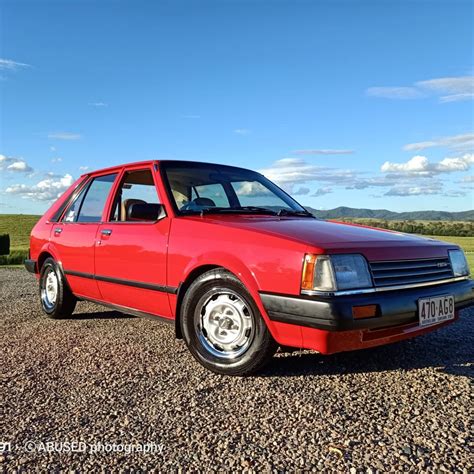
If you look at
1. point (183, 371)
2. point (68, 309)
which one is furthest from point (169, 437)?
point (68, 309)

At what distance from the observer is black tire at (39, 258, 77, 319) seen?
16.0 feet

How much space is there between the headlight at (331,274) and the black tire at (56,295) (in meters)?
3.16

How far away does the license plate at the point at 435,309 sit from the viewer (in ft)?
9.57

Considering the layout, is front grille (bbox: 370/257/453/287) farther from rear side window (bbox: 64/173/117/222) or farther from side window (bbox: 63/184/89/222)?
side window (bbox: 63/184/89/222)

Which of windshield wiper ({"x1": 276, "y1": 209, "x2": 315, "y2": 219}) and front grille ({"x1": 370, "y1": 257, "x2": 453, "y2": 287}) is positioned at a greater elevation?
windshield wiper ({"x1": 276, "y1": 209, "x2": 315, "y2": 219})

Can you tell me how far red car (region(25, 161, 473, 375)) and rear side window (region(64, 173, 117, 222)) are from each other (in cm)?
3

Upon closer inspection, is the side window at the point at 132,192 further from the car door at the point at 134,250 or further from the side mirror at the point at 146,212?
the side mirror at the point at 146,212

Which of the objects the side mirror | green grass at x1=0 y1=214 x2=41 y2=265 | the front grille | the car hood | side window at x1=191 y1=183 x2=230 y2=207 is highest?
side window at x1=191 y1=183 x2=230 y2=207

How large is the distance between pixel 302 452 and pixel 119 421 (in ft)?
3.21

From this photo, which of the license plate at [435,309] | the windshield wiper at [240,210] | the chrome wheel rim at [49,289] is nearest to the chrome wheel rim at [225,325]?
the windshield wiper at [240,210]

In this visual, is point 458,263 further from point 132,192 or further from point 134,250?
point 132,192

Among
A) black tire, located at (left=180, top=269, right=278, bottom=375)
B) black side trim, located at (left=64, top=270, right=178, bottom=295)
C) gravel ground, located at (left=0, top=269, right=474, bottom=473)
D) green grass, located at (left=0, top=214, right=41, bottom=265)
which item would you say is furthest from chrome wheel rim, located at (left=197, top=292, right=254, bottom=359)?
green grass, located at (left=0, top=214, right=41, bottom=265)

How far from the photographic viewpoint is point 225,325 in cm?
311

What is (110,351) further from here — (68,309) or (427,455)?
(427,455)
